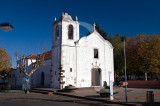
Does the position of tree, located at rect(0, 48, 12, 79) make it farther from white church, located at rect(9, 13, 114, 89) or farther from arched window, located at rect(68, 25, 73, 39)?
arched window, located at rect(68, 25, 73, 39)

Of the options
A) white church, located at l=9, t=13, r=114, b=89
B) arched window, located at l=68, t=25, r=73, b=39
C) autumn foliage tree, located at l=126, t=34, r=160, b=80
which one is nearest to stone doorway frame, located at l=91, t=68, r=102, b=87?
white church, located at l=9, t=13, r=114, b=89

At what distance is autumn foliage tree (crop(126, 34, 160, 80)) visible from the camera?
3148cm

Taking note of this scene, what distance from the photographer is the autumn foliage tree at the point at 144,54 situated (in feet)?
103

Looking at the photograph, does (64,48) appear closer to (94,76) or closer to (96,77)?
(94,76)

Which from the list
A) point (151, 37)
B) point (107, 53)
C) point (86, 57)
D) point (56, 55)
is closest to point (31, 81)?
point (56, 55)

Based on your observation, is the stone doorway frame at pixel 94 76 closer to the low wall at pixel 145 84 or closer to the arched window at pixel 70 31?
the low wall at pixel 145 84

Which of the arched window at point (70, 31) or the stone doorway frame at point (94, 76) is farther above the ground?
the arched window at point (70, 31)

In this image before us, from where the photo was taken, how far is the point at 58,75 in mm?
24719

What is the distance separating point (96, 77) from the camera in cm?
2720

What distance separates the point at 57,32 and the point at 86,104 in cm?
1567

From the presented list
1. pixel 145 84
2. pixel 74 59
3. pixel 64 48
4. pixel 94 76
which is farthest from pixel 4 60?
pixel 145 84

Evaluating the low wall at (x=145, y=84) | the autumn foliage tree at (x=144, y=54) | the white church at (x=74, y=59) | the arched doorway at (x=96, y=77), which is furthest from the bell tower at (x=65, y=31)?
the autumn foliage tree at (x=144, y=54)

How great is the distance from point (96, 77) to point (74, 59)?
4665mm

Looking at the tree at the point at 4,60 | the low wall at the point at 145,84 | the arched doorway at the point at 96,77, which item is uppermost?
the tree at the point at 4,60
